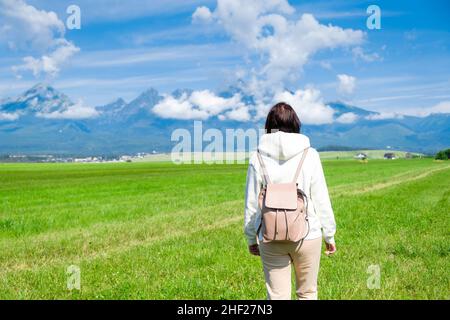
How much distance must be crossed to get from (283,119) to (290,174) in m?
0.64

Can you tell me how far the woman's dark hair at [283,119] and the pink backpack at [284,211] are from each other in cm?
33

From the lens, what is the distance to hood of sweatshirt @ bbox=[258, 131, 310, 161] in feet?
18.6

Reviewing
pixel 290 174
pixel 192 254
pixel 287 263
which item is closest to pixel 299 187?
pixel 290 174

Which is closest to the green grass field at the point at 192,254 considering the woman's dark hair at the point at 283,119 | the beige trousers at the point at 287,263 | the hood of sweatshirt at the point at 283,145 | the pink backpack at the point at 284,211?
the beige trousers at the point at 287,263

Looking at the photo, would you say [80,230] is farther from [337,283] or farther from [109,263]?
[337,283]

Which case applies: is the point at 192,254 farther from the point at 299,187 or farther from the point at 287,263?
the point at 299,187

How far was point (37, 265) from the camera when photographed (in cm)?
1167

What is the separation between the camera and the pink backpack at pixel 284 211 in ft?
18.3

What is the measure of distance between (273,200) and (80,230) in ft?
41.4

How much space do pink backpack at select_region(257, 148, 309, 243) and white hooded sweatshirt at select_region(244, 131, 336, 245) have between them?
87 millimetres

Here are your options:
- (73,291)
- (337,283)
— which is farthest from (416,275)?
(73,291)

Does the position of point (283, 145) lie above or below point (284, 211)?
above

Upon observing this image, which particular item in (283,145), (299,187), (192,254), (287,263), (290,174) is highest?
(283,145)

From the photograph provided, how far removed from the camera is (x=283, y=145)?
5.66 m
